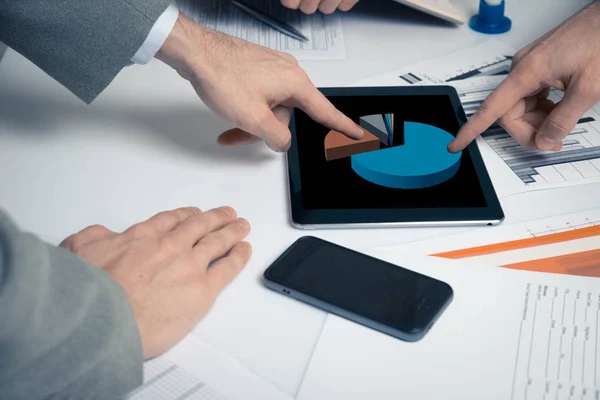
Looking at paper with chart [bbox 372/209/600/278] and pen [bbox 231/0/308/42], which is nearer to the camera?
paper with chart [bbox 372/209/600/278]

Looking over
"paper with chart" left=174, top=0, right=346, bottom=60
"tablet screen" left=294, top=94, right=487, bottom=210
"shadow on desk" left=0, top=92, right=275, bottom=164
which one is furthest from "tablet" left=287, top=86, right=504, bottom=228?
"paper with chart" left=174, top=0, right=346, bottom=60

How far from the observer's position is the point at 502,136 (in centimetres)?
114

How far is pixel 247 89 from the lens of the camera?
1.03m

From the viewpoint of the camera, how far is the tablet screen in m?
0.98

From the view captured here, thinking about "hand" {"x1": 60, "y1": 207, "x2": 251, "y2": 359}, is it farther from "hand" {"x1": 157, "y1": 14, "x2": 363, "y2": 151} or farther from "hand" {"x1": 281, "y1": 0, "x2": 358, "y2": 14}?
"hand" {"x1": 281, "y1": 0, "x2": 358, "y2": 14}

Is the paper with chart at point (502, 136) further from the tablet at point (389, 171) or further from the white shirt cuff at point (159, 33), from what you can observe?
the white shirt cuff at point (159, 33)

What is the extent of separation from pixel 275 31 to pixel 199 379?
914 mm

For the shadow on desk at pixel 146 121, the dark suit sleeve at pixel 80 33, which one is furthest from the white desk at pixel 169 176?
the dark suit sleeve at pixel 80 33

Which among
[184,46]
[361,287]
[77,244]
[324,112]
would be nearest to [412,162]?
[324,112]

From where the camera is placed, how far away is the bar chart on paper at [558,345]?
72cm

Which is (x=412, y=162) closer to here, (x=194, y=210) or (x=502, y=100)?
(x=502, y=100)

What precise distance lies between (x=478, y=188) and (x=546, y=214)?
0.10 metres

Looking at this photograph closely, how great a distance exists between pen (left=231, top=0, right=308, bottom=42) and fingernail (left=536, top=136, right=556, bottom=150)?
21.9 inches

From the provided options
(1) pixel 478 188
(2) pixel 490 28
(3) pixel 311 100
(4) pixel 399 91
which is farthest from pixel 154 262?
(2) pixel 490 28
